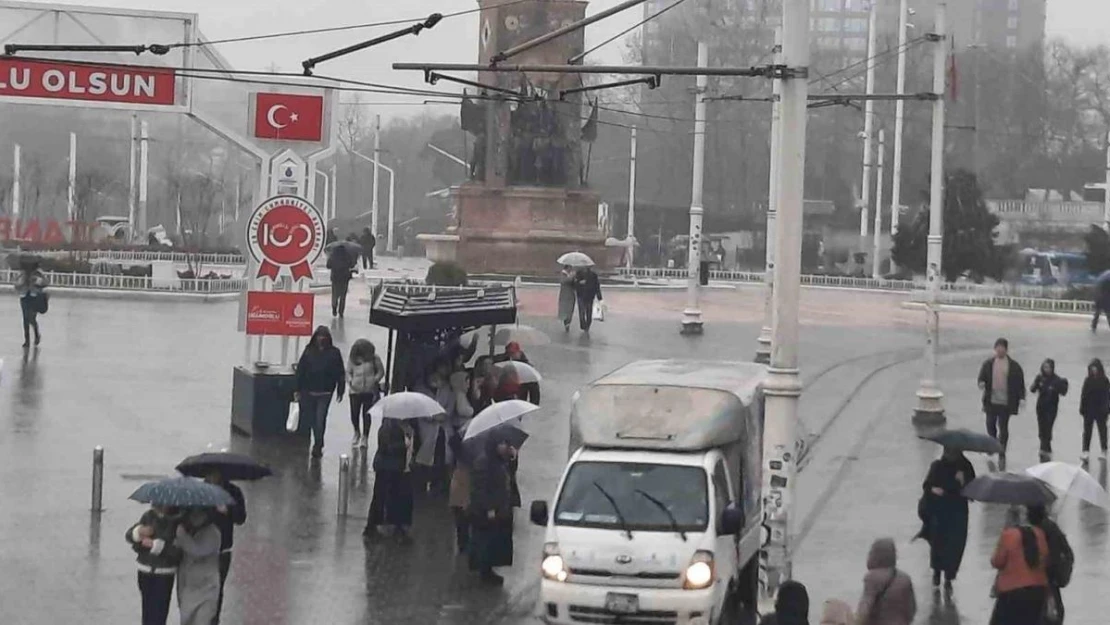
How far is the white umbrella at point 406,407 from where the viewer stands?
17484mm

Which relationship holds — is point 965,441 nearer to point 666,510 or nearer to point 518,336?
point 666,510

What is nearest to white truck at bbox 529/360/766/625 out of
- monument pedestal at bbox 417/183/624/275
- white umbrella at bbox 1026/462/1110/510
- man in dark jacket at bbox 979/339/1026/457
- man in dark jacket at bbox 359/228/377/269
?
white umbrella at bbox 1026/462/1110/510

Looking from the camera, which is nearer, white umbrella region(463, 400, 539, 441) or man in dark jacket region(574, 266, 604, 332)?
white umbrella region(463, 400, 539, 441)

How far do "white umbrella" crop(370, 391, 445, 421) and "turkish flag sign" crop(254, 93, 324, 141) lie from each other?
6.91 meters

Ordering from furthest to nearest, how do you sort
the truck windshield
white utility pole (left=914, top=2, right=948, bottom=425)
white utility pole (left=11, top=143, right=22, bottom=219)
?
white utility pole (left=11, top=143, right=22, bottom=219) < white utility pole (left=914, top=2, right=948, bottom=425) < the truck windshield

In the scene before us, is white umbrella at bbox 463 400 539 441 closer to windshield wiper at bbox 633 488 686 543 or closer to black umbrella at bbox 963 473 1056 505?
windshield wiper at bbox 633 488 686 543

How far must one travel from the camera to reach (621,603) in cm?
1348

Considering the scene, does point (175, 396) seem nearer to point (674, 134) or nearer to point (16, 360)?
point (16, 360)

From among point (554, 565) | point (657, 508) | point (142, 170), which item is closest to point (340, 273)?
point (657, 508)

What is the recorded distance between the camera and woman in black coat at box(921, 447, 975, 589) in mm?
15914

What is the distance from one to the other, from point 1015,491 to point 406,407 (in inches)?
248

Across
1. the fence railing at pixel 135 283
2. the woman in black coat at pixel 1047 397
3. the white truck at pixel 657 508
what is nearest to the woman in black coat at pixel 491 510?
the white truck at pixel 657 508

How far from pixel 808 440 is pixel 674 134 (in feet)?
243

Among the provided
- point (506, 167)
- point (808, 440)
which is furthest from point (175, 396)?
point (506, 167)
